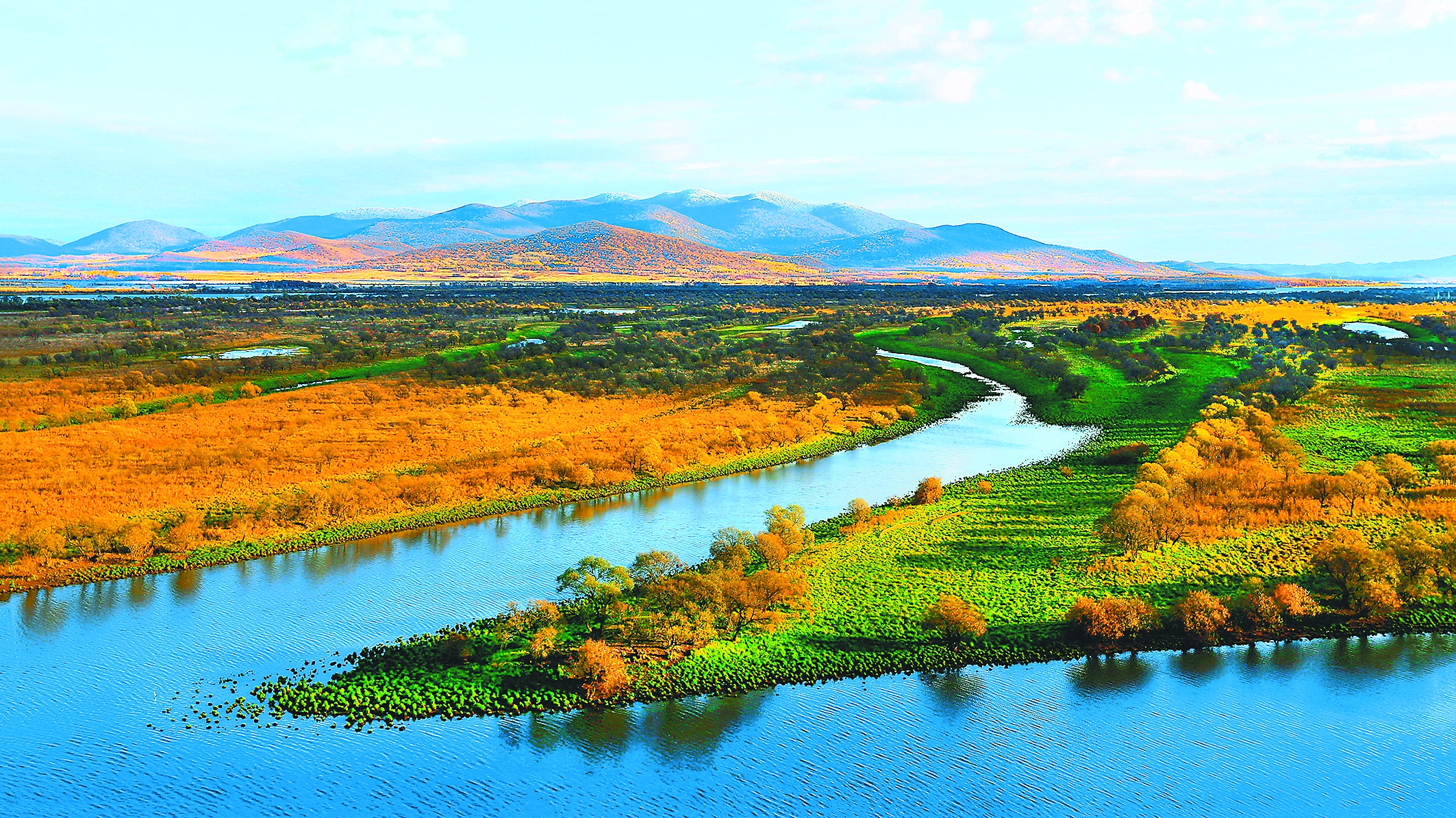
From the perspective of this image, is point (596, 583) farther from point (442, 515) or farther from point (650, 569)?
point (442, 515)

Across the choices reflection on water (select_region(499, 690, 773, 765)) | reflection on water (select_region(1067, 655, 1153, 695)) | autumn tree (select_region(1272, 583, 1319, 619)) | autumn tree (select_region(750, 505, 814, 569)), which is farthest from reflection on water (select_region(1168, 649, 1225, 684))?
autumn tree (select_region(750, 505, 814, 569))

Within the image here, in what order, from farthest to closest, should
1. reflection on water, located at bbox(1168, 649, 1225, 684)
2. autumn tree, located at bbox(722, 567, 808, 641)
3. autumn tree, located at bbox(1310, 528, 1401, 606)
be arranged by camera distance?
autumn tree, located at bbox(1310, 528, 1401, 606)
autumn tree, located at bbox(722, 567, 808, 641)
reflection on water, located at bbox(1168, 649, 1225, 684)

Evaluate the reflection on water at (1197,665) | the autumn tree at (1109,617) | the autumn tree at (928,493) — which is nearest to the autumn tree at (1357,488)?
the reflection on water at (1197,665)

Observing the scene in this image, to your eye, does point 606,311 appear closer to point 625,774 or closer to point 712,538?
point 712,538

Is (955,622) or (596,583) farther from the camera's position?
(596,583)

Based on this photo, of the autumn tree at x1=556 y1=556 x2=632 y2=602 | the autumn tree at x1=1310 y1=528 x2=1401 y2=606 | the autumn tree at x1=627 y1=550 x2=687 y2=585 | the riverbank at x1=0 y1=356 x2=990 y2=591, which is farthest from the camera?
the riverbank at x1=0 y1=356 x2=990 y2=591

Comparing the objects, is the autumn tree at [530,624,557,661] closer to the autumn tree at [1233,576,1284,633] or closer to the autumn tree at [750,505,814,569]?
the autumn tree at [750,505,814,569]

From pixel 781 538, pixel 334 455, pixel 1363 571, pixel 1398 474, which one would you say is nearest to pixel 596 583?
pixel 781 538
